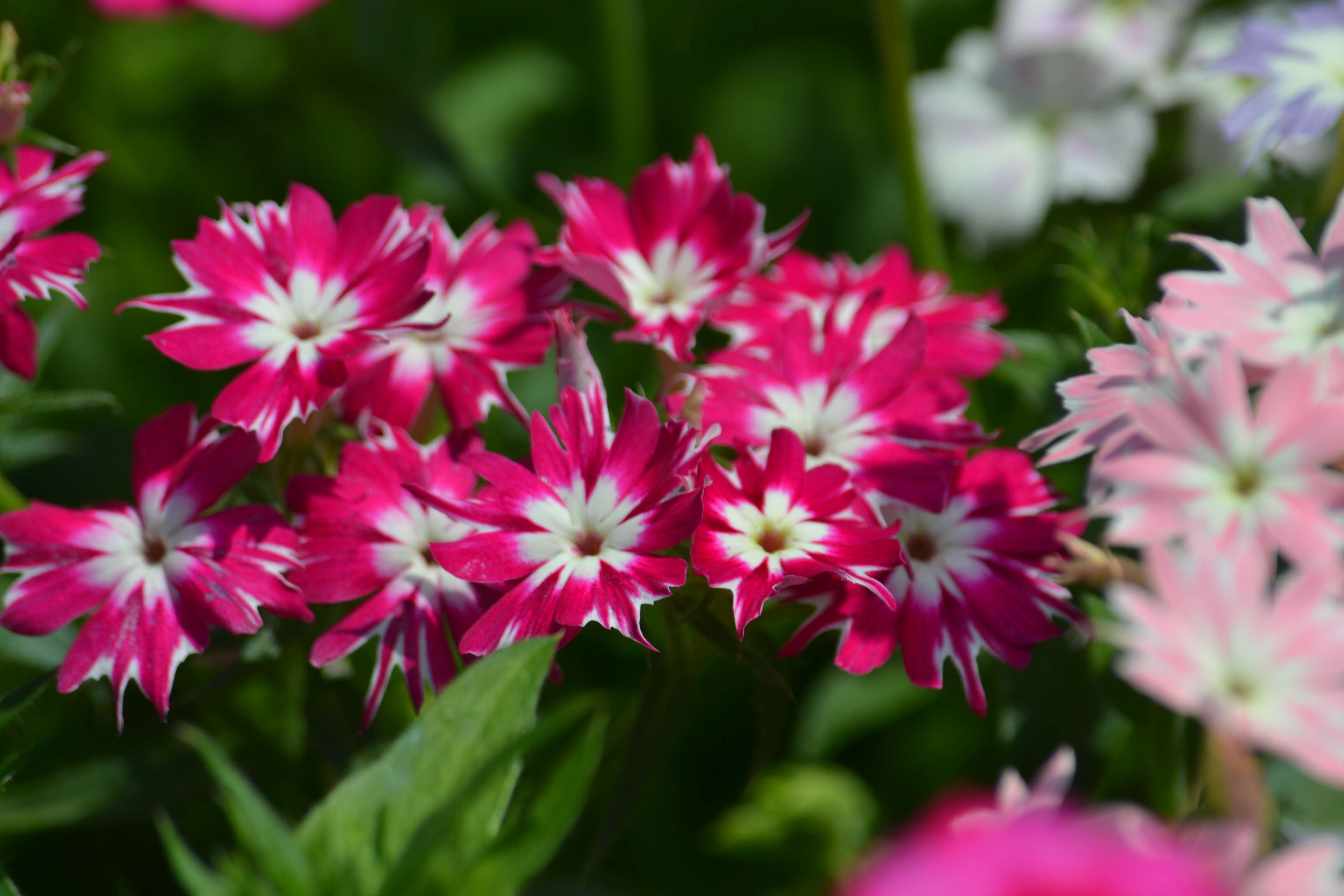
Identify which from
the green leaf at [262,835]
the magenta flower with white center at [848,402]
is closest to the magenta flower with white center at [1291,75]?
the magenta flower with white center at [848,402]

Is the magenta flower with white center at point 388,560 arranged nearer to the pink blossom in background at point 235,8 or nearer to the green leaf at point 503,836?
the green leaf at point 503,836

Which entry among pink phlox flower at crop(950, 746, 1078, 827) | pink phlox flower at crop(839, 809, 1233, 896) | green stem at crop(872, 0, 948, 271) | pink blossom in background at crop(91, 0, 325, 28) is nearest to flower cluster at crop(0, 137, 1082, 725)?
pink phlox flower at crop(950, 746, 1078, 827)

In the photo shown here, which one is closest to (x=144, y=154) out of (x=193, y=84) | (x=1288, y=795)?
(x=193, y=84)

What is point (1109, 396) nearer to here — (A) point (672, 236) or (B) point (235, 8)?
(A) point (672, 236)

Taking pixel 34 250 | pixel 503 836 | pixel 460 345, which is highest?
pixel 34 250

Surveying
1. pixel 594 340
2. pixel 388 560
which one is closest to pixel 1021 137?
pixel 594 340

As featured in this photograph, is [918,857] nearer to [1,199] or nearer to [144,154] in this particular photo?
[1,199]
